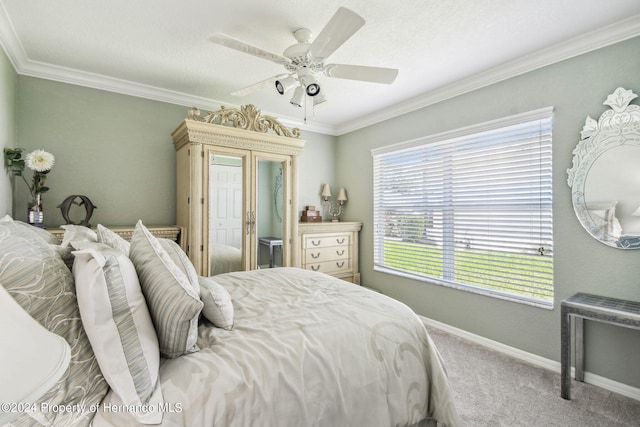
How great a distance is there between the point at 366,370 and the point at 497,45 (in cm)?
250

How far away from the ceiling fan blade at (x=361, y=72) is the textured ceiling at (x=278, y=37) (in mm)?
312

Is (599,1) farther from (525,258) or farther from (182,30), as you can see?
(182,30)

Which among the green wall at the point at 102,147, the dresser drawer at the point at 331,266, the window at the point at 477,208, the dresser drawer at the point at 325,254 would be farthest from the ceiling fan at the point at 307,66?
the dresser drawer at the point at 331,266

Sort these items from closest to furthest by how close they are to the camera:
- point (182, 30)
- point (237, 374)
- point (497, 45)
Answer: point (237, 374) → point (182, 30) → point (497, 45)

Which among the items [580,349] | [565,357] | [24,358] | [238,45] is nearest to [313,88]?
[238,45]

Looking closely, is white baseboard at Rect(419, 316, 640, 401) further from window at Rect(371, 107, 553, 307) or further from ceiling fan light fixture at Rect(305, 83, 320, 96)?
ceiling fan light fixture at Rect(305, 83, 320, 96)

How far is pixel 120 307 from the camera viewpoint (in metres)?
0.89

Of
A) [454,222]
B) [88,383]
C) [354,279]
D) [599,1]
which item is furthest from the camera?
[354,279]

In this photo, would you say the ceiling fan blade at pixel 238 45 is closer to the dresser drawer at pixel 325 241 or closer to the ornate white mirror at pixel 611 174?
the dresser drawer at pixel 325 241

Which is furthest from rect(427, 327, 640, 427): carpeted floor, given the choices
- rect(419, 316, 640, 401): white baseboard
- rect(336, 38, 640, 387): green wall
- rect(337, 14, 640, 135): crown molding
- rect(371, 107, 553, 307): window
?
rect(337, 14, 640, 135): crown molding

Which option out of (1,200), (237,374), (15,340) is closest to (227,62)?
(1,200)

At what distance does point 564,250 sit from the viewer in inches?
88.8

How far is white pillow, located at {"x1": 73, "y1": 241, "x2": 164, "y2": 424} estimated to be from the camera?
32.5 inches

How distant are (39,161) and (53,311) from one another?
7.46 ft
